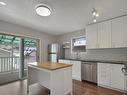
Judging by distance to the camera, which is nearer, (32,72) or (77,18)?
(32,72)

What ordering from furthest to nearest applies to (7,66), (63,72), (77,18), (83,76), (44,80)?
(7,66), (83,76), (77,18), (44,80), (63,72)

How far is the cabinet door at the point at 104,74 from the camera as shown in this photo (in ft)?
10.4

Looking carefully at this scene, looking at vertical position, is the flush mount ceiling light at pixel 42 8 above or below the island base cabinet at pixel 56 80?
above

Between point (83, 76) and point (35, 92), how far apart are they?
6.43 ft

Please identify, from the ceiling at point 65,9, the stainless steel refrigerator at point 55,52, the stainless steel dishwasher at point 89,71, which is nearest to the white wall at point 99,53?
the stainless steel refrigerator at point 55,52

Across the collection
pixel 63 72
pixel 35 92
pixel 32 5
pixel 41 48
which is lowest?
pixel 35 92

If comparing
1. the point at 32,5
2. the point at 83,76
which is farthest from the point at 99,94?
the point at 32,5

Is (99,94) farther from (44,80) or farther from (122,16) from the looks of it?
(122,16)

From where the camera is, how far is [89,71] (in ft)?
12.1

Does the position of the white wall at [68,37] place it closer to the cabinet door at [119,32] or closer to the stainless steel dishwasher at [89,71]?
the stainless steel dishwasher at [89,71]

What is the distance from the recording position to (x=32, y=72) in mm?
3111

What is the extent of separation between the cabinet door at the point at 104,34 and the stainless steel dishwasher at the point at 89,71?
0.79 meters

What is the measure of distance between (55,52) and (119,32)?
316 cm

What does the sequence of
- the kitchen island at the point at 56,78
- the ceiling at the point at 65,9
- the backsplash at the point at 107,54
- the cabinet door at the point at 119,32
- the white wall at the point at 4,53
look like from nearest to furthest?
the kitchen island at the point at 56,78
the ceiling at the point at 65,9
the cabinet door at the point at 119,32
the backsplash at the point at 107,54
the white wall at the point at 4,53
